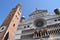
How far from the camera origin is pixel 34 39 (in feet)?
49.4

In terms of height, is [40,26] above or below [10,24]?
below

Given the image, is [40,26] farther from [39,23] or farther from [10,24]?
[10,24]

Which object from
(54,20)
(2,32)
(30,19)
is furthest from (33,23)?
(2,32)

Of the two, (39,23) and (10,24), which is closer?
(10,24)

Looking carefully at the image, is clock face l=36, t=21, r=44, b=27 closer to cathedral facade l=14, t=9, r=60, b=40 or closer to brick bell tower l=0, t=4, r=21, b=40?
cathedral facade l=14, t=9, r=60, b=40

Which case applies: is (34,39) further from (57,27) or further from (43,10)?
(43,10)

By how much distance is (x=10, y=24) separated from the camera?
15.8m

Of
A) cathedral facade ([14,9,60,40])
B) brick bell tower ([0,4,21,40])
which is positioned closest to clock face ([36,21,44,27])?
cathedral facade ([14,9,60,40])

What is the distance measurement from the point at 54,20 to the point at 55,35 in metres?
1.83

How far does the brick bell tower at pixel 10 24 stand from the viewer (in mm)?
14813

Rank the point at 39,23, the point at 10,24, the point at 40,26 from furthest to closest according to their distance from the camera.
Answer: the point at 39,23
the point at 40,26
the point at 10,24

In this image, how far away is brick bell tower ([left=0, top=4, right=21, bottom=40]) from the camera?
48.6 ft

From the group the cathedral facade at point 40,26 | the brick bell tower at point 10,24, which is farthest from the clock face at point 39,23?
the brick bell tower at point 10,24

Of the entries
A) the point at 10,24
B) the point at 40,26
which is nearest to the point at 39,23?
the point at 40,26
